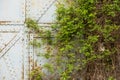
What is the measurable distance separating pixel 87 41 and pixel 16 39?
145 centimetres

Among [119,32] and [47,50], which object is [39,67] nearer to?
[47,50]

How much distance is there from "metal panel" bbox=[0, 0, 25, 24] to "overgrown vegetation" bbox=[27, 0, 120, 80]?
27cm

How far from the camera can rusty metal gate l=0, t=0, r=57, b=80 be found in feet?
28.4

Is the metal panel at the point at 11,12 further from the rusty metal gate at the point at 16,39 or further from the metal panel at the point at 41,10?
the metal panel at the point at 41,10

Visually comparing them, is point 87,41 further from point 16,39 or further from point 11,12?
A: point 11,12

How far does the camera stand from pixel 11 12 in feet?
28.6

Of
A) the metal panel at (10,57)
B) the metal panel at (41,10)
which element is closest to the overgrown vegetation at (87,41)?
the metal panel at (41,10)

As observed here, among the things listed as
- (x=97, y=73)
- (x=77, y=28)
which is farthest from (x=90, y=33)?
(x=97, y=73)

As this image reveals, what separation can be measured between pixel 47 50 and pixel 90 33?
3.10 feet

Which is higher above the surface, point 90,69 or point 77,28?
point 77,28

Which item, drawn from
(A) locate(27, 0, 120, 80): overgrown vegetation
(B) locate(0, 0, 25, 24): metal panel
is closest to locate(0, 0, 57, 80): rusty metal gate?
(B) locate(0, 0, 25, 24): metal panel

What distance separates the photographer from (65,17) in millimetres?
8547

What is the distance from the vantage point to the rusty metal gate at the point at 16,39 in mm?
8664

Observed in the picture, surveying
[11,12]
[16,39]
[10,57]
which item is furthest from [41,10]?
[10,57]
